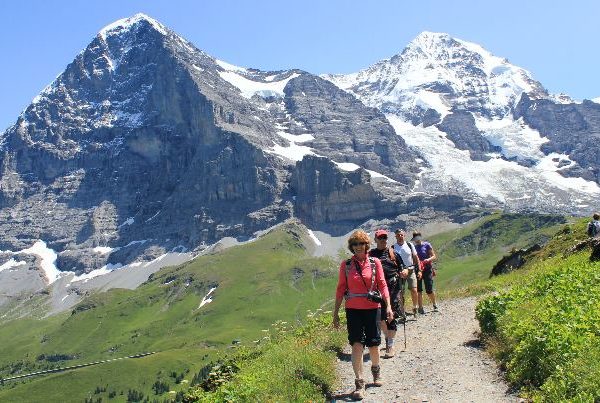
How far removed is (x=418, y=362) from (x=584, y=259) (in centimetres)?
1213

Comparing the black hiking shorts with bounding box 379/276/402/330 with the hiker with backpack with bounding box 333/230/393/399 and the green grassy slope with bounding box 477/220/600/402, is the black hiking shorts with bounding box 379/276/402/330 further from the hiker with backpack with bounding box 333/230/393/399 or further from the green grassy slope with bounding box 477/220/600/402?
the hiker with backpack with bounding box 333/230/393/399

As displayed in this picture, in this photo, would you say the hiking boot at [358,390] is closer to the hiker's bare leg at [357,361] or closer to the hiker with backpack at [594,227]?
the hiker's bare leg at [357,361]

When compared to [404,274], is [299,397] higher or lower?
lower

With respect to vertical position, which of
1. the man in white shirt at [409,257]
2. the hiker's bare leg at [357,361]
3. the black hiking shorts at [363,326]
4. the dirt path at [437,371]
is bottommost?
the dirt path at [437,371]

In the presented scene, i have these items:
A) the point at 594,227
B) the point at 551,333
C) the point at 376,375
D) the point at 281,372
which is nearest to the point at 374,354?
the point at 376,375

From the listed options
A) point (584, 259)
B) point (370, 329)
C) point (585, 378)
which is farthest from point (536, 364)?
point (584, 259)

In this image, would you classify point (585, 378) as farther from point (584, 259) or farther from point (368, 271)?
point (584, 259)

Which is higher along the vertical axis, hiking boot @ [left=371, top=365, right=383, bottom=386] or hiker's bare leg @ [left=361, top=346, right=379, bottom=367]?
hiker's bare leg @ [left=361, top=346, right=379, bottom=367]

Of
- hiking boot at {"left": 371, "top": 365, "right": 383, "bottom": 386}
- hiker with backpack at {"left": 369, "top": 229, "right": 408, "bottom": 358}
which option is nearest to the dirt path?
hiking boot at {"left": 371, "top": 365, "right": 383, "bottom": 386}

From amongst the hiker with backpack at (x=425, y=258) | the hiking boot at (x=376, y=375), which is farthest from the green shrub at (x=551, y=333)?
the hiker with backpack at (x=425, y=258)

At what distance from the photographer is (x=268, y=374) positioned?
1567cm

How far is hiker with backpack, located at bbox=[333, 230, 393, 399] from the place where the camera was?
15.6 m

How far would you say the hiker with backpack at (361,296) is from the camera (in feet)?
51.1

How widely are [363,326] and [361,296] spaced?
2.78ft
